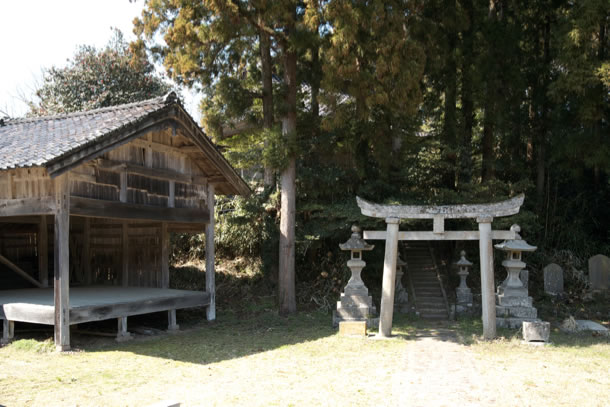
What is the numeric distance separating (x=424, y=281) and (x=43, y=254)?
455 inches

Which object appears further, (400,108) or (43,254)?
(43,254)

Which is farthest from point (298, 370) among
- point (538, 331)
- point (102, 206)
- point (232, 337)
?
point (102, 206)

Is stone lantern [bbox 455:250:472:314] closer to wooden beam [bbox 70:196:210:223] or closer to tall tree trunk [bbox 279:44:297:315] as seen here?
tall tree trunk [bbox 279:44:297:315]

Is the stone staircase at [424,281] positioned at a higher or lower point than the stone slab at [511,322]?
higher

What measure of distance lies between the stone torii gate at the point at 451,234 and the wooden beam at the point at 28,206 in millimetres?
6557

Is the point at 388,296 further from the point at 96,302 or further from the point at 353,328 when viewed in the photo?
the point at 96,302

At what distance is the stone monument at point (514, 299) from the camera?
12.0 meters

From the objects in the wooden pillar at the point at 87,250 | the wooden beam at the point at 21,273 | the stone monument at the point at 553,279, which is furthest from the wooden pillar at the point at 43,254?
the stone monument at the point at 553,279

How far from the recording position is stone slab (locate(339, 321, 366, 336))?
11.2 m

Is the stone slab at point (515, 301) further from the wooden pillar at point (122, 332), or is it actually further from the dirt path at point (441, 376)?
the wooden pillar at point (122, 332)

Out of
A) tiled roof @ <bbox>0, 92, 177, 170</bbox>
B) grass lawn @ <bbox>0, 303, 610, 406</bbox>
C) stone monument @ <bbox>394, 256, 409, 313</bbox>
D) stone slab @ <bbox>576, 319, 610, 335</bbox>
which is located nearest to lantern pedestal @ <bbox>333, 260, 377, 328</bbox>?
grass lawn @ <bbox>0, 303, 610, 406</bbox>

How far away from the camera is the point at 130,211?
11.1 meters

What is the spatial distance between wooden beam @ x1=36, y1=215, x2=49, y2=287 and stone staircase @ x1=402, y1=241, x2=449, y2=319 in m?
10.9

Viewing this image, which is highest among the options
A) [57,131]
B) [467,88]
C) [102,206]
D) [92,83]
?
[92,83]
